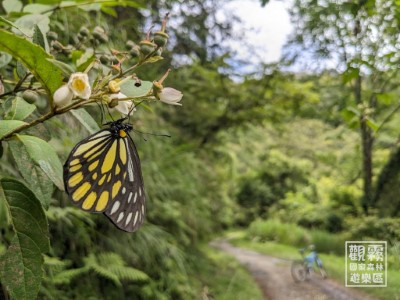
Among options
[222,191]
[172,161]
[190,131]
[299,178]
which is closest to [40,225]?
[172,161]

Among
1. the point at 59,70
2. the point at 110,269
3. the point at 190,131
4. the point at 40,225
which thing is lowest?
the point at 110,269

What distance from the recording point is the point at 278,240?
5254mm

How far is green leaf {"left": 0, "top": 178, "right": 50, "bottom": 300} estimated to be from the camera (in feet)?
1.52

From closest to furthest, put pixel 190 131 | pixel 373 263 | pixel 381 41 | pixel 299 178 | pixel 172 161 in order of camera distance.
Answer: pixel 381 41
pixel 373 263
pixel 172 161
pixel 190 131
pixel 299 178

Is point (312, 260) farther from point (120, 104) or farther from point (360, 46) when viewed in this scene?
Answer: point (120, 104)

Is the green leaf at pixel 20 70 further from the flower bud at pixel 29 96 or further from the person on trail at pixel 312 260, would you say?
the person on trail at pixel 312 260

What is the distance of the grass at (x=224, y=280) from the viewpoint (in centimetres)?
333

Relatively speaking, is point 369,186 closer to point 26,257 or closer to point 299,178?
point 26,257

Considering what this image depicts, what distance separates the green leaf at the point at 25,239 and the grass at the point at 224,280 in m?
2.58

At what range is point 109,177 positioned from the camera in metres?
0.60

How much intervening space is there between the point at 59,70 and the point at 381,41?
156 centimetres

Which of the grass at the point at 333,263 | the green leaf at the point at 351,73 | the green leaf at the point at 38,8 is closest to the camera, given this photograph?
the green leaf at the point at 38,8

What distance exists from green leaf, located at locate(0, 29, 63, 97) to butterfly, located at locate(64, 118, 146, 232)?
113 mm

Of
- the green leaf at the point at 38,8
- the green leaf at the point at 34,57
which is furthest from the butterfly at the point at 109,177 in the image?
the green leaf at the point at 38,8
